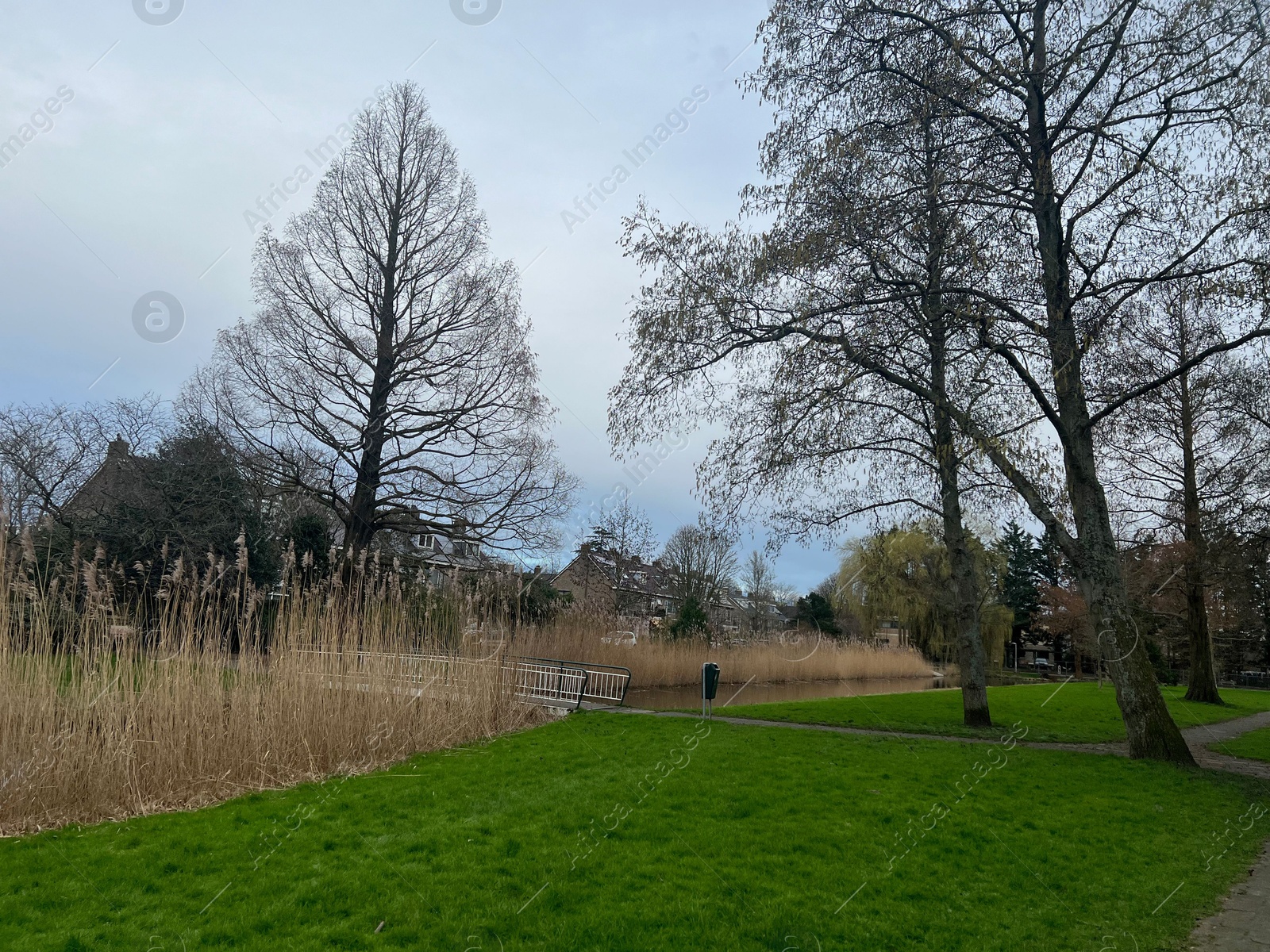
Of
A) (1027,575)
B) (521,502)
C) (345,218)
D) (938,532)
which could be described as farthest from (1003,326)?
(1027,575)

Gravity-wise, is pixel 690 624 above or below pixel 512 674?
above

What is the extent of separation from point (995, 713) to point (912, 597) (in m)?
19.6

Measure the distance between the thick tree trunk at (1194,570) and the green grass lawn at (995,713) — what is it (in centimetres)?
78

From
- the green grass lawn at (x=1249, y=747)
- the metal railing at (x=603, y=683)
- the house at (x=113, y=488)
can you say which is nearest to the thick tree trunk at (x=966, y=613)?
the green grass lawn at (x=1249, y=747)

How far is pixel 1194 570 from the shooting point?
20.5 meters

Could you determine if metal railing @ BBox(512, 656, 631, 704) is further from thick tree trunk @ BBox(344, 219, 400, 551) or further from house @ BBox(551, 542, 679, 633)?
thick tree trunk @ BBox(344, 219, 400, 551)

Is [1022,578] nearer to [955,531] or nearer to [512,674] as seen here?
[955,531]

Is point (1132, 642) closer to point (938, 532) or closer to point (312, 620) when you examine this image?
point (938, 532)

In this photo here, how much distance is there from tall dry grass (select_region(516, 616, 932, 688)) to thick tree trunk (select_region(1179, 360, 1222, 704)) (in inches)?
392

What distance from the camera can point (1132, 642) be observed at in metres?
10.4

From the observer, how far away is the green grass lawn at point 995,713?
1370 cm

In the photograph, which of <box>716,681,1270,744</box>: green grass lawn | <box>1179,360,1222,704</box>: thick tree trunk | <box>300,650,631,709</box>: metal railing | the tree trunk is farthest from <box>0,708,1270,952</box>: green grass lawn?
<box>1179,360,1222,704</box>: thick tree trunk

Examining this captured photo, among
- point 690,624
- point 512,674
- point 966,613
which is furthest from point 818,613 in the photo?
point 512,674

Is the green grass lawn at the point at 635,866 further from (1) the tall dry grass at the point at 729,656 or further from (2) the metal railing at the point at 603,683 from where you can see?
(1) the tall dry grass at the point at 729,656
